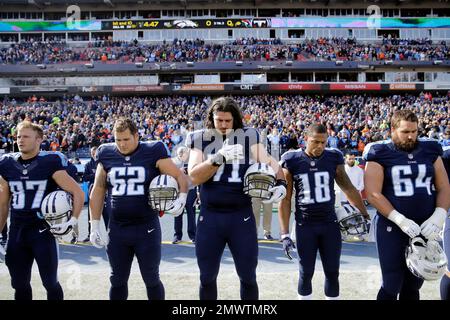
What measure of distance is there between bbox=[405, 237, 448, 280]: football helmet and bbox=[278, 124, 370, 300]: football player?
694 millimetres

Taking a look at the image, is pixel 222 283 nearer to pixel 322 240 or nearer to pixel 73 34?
pixel 322 240

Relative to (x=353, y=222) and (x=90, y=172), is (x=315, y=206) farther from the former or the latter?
(x=90, y=172)

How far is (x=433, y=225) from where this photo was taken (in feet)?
10.2

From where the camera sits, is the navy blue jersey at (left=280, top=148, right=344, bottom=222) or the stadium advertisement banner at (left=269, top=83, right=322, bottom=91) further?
the stadium advertisement banner at (left=269, top=83, right=322, bottom=91)

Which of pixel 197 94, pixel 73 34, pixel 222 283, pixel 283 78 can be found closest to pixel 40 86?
pixel 73 34

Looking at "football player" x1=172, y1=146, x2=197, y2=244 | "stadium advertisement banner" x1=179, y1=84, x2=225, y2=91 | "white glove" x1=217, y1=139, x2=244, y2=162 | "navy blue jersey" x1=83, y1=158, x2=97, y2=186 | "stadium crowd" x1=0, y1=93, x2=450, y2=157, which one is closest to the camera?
"white glove" x1=217, y1=139, x2=244, y2=162

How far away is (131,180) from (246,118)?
1530 centimetres

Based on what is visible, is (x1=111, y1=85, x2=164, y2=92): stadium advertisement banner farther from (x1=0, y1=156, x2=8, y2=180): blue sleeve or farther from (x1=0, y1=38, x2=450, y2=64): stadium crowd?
(x1=0, y1=156, x2=8, y2=180): blue sleeve

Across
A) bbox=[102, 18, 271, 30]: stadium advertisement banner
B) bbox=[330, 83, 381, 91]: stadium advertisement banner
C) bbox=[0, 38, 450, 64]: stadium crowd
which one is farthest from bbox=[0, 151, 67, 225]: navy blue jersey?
bbox=[102, 18, 271, 30]: stadium advertisement banner

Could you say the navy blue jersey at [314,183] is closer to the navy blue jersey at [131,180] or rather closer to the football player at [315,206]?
the football player at [315,206]

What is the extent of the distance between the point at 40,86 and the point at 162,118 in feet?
59.6

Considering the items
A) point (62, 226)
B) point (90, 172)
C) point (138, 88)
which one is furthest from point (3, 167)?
point (138, 88)

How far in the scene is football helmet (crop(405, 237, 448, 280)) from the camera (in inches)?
118

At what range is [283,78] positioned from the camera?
37.5 m
